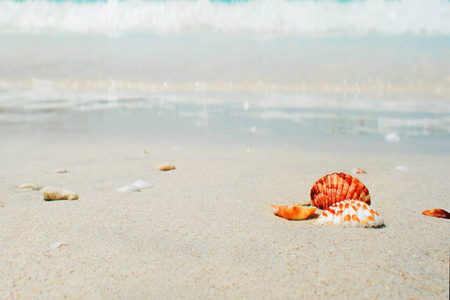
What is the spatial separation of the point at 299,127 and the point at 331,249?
6567 mm

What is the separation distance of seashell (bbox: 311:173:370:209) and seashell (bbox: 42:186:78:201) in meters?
1.90

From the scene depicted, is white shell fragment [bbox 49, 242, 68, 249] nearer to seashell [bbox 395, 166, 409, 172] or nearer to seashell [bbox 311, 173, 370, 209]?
seashell [bbox 311, 173, 370, 209]

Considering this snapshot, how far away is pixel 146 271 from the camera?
73.6 inches

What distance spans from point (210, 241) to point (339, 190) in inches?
41.6

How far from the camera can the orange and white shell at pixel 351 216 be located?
239cm

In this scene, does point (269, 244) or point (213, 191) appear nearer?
point (269, 244)

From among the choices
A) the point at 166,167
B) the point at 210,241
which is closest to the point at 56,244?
the point at 210,241

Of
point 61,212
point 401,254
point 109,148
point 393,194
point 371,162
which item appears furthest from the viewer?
point 109,148

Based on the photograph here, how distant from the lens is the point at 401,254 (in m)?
2.00

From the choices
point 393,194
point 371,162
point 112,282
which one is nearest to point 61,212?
point 112,282

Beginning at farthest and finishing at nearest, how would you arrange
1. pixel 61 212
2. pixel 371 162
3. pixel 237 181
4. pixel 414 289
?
pixel 371 162 → pixel 237 181 → pixel 61 212 → pixel 414 289

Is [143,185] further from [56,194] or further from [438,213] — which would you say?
[438,213]

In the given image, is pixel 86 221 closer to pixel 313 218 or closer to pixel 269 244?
pixel 269 244

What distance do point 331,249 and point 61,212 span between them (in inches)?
71.5
